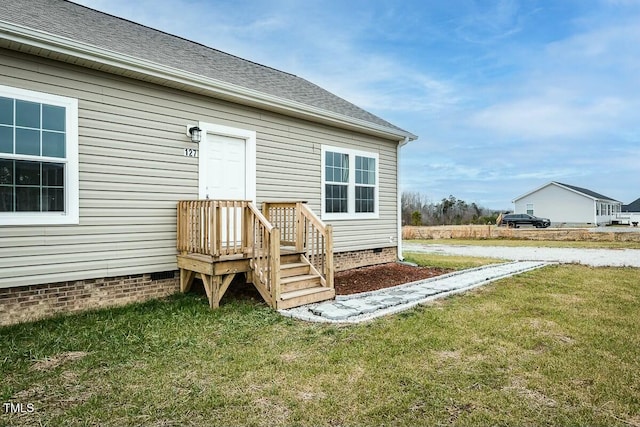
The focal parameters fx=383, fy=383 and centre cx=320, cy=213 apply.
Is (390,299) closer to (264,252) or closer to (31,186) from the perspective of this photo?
(264,252)

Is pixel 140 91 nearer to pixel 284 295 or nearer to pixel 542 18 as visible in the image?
pixel 284 295

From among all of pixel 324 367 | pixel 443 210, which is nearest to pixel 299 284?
pixel 324 367

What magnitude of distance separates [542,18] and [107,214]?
13.6 m

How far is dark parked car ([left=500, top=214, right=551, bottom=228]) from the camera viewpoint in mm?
32250

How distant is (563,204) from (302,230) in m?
39.5

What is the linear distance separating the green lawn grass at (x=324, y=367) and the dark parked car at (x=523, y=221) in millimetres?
30164

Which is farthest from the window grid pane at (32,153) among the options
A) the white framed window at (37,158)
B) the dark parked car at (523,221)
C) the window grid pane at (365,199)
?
the dark parked car at (523,221)

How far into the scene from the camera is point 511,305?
18.5 feet

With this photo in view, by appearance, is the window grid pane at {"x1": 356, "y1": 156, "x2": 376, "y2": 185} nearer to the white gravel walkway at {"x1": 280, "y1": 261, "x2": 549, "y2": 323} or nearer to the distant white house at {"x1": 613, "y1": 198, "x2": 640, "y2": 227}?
the white gravel walkway at {"x1": 280, "y1": 261, "x2": 549, "y2": 323}

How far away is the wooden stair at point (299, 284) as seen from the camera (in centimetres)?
542

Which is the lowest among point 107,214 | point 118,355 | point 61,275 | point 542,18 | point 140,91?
point 118,355

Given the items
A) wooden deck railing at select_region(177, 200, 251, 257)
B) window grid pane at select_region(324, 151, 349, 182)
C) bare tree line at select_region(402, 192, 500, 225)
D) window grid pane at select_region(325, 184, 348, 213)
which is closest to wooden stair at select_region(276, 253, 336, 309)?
wooden deck railing at select_region(177, 200, 251, 257)

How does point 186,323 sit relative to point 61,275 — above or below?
below

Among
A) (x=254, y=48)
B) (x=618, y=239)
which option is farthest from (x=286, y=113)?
(x=618, y=239)
